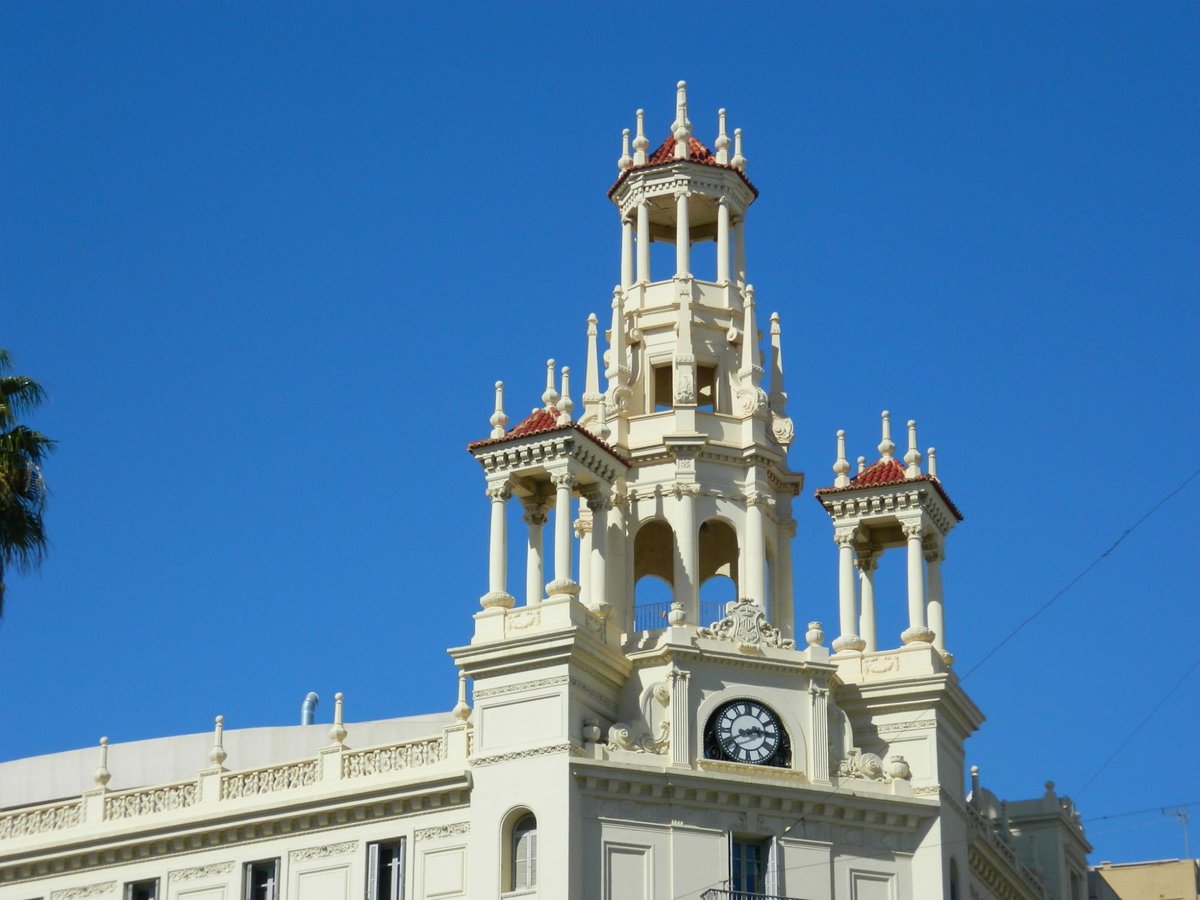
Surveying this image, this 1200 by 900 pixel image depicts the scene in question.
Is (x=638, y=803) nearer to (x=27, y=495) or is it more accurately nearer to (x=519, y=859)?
(x=519, y=859)

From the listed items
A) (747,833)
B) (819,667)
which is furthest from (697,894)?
(819,667)

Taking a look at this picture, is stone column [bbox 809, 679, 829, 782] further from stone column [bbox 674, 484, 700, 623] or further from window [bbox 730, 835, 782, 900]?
stone column [bbox 674, 484, 700, 623]

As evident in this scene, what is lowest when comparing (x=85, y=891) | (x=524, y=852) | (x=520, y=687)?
(x=524, y=852)

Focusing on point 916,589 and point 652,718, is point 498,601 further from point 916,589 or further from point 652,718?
point 916,589

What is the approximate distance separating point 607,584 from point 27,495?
14234 millimetres

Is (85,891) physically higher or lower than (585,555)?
lower

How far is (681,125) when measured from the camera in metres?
73.2

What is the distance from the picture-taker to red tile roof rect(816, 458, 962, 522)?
67812mm

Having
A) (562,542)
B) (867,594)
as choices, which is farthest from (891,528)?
(562,542)

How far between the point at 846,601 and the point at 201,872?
16.5m

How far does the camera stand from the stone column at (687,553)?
6700cm

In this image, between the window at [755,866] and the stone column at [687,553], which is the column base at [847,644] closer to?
the stone column at [687,553]

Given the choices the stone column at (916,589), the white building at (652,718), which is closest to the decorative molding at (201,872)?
the white building at (652,718)

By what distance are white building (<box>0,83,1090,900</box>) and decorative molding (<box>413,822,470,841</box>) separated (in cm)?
6
